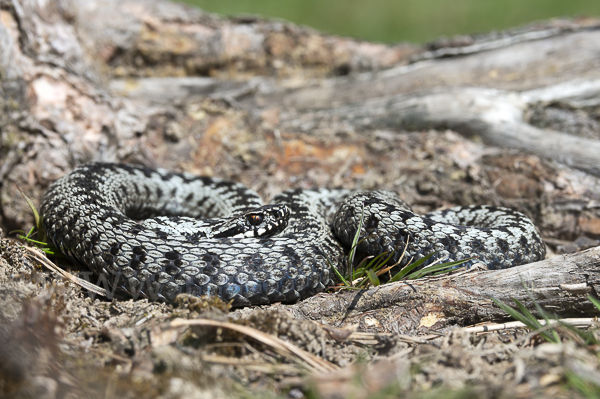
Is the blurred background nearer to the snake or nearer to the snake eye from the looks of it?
the snake

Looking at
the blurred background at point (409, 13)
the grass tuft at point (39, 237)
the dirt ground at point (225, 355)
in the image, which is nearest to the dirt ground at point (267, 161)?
the dirt ground at point (225, 355)

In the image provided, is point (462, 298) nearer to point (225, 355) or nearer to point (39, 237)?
point (225, 355)

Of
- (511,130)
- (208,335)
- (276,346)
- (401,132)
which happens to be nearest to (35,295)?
(208,335)

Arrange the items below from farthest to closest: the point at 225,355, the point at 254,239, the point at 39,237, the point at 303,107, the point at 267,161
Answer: the point at 303,107 → the point at 267,161 → the point at 39,237 → the point at 254,239 → the point at 225,355

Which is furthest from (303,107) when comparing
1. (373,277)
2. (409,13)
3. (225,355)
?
(409,13)

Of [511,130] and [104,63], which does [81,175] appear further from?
[511,130]

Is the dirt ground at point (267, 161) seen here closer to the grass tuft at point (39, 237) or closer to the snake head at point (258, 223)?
the grass tuft at point (39, 237)
